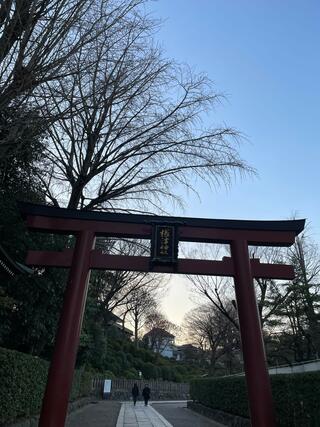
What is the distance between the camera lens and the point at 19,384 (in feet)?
33.7

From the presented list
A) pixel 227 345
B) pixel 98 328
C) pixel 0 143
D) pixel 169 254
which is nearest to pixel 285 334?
pixel 98 328

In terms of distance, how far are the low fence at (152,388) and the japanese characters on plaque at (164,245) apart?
84.7 feet

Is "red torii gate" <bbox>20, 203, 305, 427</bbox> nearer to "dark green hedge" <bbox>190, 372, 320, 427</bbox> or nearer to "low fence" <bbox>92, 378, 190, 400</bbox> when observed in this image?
"dark green hedge" <bbox>190, 372, 320, 427</bbox>

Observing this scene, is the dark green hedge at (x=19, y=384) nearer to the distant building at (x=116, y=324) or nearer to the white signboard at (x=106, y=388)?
the white signboard at (x=106, y=388)

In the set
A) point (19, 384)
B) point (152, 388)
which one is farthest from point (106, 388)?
point (19, 384)

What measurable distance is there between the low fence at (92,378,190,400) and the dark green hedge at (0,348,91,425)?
20.8m

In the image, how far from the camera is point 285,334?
2548 cm

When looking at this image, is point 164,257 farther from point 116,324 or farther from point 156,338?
point 156,338

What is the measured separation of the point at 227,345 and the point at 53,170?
33.3 m

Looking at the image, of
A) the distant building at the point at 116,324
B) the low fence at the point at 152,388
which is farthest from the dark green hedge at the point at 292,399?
the distant building at the point at 116,324

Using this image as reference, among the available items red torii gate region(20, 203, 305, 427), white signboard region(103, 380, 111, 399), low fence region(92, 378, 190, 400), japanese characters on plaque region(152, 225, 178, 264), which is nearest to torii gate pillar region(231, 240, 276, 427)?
red torii gate region(20, 203, 305, 427)

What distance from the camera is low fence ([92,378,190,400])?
33.3 m

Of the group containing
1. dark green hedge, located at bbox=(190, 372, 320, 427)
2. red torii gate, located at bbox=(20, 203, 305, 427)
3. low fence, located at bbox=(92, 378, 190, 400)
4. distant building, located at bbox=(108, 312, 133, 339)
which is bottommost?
dark green hedge, located at bbox=(190, 372, 320, 427)

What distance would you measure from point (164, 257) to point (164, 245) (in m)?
0.28
